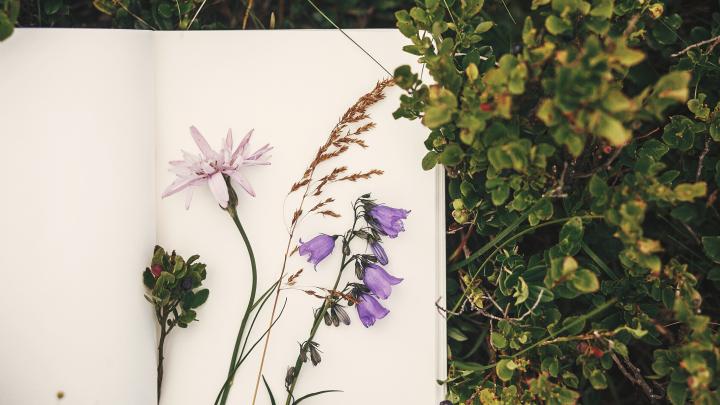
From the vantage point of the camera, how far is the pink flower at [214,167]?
1237 mm

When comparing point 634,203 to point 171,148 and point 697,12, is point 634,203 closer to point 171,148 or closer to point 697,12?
point 697,12

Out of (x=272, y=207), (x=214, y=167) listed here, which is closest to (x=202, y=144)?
(x=214, y=167)

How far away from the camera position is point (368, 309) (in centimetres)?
128

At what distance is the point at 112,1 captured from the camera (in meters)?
1.44

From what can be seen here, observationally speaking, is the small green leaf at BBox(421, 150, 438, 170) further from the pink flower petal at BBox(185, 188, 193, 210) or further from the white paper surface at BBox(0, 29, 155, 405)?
the white paper surface at BBox(0, 29, 155, 405)

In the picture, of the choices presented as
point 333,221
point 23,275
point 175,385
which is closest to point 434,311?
point 333,221

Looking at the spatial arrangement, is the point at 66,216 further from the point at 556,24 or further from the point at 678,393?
the point at 678,393

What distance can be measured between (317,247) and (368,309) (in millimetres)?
183

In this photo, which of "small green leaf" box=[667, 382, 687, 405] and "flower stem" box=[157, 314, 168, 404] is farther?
"flower stem" box=[157, 314, 168, 404]

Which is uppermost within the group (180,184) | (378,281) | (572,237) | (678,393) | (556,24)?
(556,24)

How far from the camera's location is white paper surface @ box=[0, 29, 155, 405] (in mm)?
1190

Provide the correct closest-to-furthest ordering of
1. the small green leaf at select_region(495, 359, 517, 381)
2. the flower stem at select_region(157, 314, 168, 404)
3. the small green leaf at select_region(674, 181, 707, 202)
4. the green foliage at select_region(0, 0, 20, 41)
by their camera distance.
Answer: the small green leaf at select_region(674, 181, 707, 202) → the green foliage at select_region(0, 0, 20, 41) → the small green leaf at select_region(495, 359, 517, 381) → the flower stem at select_region(157, 314, 168, 404)

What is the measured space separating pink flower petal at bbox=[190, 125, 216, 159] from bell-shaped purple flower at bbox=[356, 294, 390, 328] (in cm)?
47

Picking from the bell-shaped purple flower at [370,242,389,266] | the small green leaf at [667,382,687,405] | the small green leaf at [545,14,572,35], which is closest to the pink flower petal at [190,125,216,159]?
the bell-shaped purple flower at [370,242,389,266]
